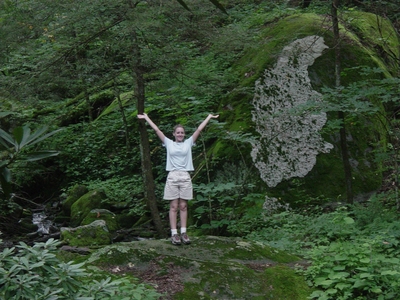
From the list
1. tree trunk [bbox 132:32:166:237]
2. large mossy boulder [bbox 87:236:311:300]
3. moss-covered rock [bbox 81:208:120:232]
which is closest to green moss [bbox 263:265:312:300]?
large mossy boulder [bbox 87:236:311:300]

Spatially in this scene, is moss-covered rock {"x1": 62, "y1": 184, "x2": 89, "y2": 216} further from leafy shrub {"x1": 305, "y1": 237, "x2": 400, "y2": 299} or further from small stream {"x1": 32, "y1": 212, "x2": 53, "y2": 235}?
leafy shrub {"x1": 305, "y1": 237, "x2": 400, "y2": 299}

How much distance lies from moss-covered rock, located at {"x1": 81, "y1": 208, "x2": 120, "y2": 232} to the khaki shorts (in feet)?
14.0

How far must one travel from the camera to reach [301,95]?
29.3 ft

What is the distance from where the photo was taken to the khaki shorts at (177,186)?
5.20m

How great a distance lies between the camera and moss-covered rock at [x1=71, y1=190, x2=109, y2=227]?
9961 millimetres

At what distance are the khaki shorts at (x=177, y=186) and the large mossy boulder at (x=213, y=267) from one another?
512 millimetres

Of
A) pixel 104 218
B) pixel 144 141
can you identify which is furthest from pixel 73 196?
pixel 144 141

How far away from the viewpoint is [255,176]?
26.3 ft

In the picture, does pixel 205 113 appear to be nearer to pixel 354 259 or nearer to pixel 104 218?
pixel 104 218

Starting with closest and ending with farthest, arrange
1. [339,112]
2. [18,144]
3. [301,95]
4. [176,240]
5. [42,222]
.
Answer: [18,144]
[176,240]
[339,112]
[301,95]
[42,222]

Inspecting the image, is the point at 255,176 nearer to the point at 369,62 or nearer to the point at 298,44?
the point at 298,44

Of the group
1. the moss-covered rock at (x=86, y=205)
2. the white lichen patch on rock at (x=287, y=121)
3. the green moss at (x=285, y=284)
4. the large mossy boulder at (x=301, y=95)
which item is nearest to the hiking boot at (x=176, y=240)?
the green moss at (x=285, y=284)

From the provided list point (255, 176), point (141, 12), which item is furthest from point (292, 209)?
point (141, 12)

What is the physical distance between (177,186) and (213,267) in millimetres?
1111
